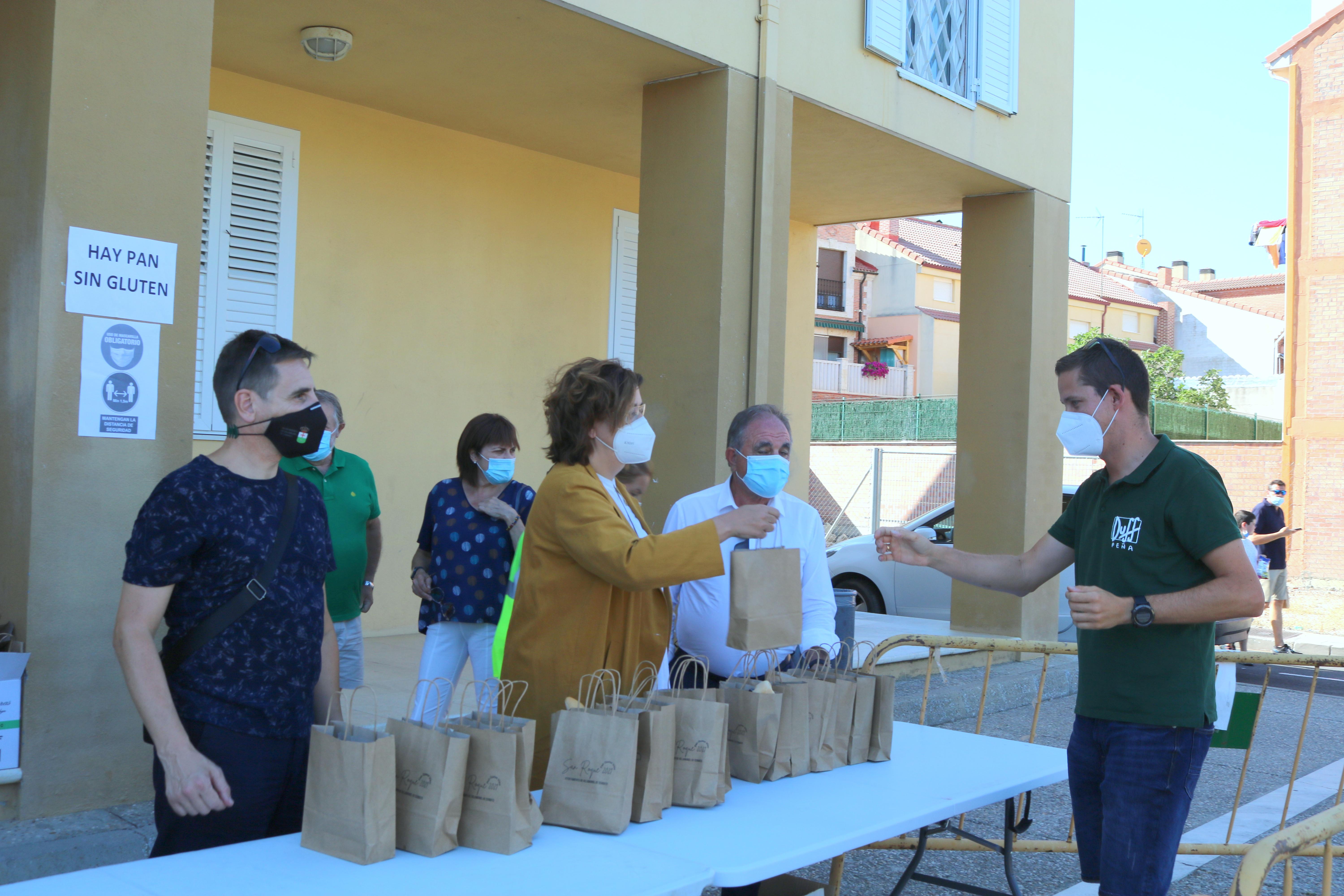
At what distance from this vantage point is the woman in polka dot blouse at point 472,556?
4.77 metres

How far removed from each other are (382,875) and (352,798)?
0.53 ft

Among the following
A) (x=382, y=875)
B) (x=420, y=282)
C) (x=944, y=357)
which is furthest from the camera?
(x=944, y=357)

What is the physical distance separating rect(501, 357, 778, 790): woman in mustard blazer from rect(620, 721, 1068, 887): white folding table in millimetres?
469

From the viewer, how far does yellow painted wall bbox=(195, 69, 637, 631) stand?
7.52 meters

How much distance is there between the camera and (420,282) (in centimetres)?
805

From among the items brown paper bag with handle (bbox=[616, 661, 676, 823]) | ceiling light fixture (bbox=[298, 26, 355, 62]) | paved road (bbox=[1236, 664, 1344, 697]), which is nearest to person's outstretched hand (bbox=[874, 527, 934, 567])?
brown paper bag with handle (bbox=[616, 661, 676, 823])

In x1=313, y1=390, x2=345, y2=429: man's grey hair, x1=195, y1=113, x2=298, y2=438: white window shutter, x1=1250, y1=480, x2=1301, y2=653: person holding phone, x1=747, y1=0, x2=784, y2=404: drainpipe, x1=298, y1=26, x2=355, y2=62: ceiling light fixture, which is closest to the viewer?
x1=313, y1=390, x2=345, y2=429: man's grey hair

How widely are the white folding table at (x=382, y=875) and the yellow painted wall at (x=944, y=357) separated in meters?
41.7

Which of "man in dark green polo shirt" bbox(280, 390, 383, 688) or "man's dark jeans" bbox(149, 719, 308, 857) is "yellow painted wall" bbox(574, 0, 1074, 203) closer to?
"man in dark green polo shirt" bbox(280, 390, 383, 688)

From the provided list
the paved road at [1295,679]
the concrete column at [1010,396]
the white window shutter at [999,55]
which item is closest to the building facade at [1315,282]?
the paved road at [1295,679]

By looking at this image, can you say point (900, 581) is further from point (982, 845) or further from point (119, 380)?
point (119, 380)

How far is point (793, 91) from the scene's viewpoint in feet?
23.0

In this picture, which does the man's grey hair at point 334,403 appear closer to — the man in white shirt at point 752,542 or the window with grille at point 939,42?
the man in white shirt at point 752,542

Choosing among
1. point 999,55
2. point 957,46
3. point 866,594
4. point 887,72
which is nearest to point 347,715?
point 887,72
